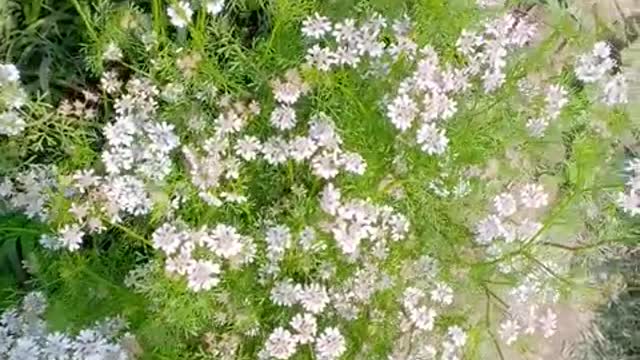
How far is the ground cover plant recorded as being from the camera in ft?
5.29

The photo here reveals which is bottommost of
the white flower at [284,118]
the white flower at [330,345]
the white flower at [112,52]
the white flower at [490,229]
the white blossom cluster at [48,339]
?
the white blossom cluster at [48,339]

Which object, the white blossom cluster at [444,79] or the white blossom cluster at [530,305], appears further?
the white blossom cluster at [530,305]

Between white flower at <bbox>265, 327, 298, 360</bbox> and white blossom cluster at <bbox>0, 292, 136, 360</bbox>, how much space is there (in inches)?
8.6

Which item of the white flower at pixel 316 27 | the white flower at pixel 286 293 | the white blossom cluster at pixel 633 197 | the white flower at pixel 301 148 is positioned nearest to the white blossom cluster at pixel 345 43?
the white flower at pixel 316 27

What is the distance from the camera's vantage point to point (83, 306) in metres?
1.74

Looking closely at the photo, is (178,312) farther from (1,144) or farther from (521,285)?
(521,285)

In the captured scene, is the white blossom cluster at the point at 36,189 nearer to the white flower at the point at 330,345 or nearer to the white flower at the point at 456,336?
the white flower at the point at 330,345

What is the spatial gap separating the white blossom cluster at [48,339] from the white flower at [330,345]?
11.4 inches

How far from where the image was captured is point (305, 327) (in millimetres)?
1635

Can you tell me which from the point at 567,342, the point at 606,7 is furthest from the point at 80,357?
the point at 606,7

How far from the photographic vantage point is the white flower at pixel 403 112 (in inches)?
63.0

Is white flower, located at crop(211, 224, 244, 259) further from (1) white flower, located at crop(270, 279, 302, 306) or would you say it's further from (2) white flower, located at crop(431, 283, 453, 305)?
(2) white flower, located at crop(431, 283, 453, 305)

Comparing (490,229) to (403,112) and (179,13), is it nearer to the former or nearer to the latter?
(403,112)

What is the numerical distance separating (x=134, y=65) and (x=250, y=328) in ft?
1.45
